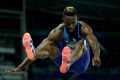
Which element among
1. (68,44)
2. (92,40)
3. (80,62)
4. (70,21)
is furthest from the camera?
(80,62)

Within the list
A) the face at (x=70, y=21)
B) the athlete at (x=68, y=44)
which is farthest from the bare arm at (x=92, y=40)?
the face at (x=70, y=21)

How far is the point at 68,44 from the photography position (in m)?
6.27

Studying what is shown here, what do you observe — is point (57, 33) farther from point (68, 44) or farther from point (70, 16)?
point (70, 16)

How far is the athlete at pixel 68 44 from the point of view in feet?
19.2

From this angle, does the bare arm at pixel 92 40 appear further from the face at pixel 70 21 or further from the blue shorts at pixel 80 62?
the blue shorts at pixel 80 62

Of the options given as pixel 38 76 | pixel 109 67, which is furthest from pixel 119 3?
pixel 38 76

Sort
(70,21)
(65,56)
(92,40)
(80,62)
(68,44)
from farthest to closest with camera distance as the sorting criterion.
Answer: (80,62), (68,44), (92,40), (70,21), (65,56)

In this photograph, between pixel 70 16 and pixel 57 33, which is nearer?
pixel 70 16

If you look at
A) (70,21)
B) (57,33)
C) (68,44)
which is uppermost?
(70,21)

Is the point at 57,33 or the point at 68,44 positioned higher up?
the point at 57,33

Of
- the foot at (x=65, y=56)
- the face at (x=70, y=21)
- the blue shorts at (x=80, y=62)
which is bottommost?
the blue shorts at (x=80, y=62)

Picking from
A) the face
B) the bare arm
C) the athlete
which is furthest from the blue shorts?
the face

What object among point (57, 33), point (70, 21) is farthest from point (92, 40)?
point (57, 33)

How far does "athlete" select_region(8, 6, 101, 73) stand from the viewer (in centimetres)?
584
